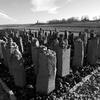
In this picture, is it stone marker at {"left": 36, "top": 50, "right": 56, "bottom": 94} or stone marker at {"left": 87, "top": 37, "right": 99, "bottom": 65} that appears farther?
stone marker at {"left": 87, "top": 37, "right": 99, "bottom": 65}

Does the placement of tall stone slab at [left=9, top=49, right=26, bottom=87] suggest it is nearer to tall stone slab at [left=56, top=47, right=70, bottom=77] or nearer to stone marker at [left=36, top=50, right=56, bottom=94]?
stone marker at [left=36, top=50, right=56, bottom=94]

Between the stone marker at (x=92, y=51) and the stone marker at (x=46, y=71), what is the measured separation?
1728 mm

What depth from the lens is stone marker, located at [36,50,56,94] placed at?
1954 millimetres

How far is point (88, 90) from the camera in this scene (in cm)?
232

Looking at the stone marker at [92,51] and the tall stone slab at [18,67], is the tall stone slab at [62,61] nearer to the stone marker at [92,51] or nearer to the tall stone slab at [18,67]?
the tall stone slab at [18,67]

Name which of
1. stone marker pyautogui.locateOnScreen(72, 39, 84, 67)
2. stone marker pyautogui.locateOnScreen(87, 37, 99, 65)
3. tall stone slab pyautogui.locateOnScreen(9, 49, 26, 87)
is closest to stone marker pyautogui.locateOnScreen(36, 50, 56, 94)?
tall stone slab pyautogui.locateOnScreen(9, 49, 26, 87)

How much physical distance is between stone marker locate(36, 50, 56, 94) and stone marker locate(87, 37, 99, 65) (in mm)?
1728

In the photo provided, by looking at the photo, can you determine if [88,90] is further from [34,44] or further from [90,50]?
[34,44]

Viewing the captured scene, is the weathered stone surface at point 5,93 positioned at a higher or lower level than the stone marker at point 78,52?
lower

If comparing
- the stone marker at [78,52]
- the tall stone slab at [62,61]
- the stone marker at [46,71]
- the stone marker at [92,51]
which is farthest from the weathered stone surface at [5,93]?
the stone marker at [92,51]

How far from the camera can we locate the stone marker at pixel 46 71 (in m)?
1.95

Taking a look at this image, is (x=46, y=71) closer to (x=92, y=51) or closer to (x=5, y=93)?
(x=5, y=93)

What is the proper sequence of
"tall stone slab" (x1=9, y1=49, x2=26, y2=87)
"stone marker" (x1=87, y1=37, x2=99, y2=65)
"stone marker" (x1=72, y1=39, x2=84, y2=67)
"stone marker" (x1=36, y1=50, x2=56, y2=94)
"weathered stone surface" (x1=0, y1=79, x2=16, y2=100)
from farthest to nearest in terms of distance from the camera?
1. "stone marker" (x1=87, y1=37, x2=99, y2=65)
2. "stone marker" (x1=72, y1=39, x2=84, y2=67)
3. "tall stone slab" (x1=9, y1=49, x2=26, y2=87)
4. "weathered stone surface" (x1=0, y1=79, x2=16, y2=100)
5. "stone marker" (x1=36, y1=50, x2=56, y2=94)

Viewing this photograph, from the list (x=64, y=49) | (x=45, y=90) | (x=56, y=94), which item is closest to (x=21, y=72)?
(x=45, y=90)
